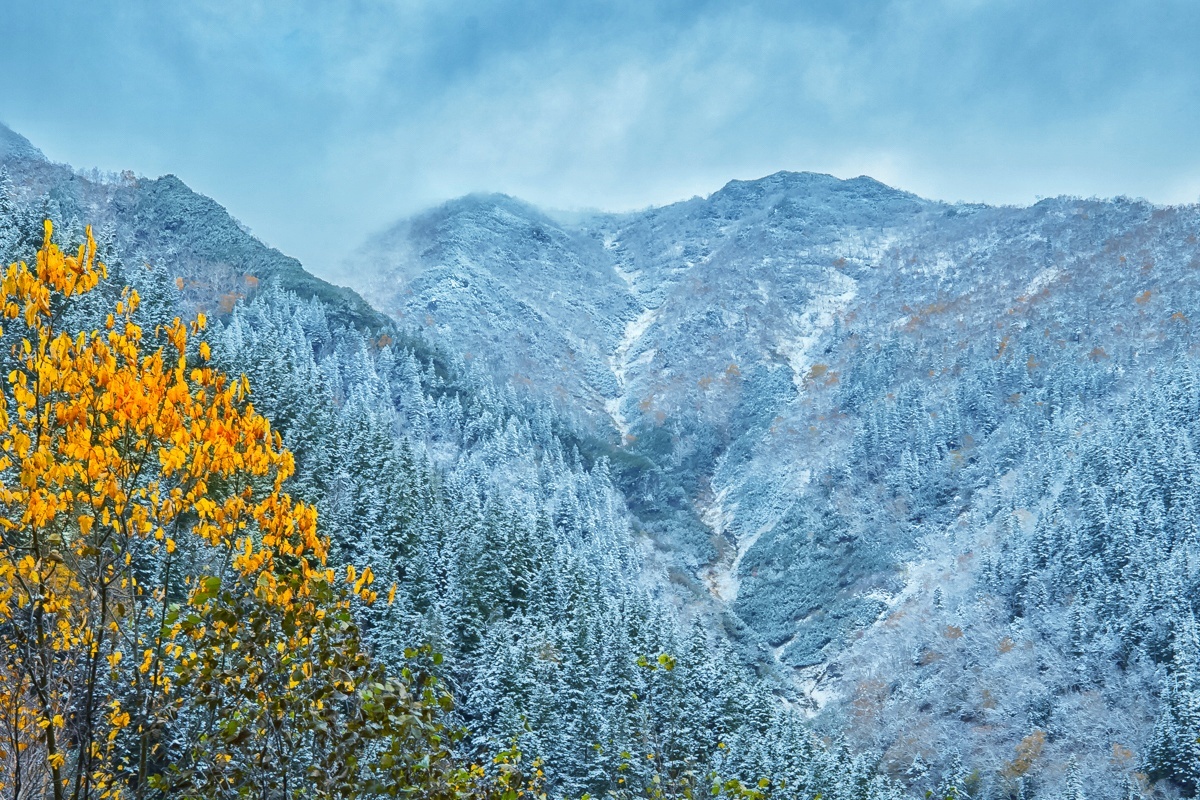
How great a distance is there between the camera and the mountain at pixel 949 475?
6900cm

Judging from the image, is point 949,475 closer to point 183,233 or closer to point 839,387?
point 839,387

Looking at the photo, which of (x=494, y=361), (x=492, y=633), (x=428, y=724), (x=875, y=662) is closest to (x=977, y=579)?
(x=875, y=662)

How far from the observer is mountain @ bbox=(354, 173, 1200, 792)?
2717 inches

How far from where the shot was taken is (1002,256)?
188750 millimetres

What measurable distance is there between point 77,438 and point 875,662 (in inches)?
3487

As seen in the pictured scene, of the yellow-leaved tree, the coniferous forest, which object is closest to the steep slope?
the coniferous forest

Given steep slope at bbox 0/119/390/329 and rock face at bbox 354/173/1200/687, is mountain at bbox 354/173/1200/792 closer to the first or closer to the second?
rock face at bbox 354/173/1200/687

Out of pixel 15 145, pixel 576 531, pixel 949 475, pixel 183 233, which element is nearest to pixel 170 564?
pixel 576 531

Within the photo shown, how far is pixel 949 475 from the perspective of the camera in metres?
116

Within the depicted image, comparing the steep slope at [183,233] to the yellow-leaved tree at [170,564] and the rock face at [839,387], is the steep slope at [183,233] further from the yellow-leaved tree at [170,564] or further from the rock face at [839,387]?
the yellow-leaved tree at [170,564]

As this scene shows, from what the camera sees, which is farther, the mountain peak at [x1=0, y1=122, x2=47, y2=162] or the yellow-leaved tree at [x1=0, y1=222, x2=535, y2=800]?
the mountain peak at [x1=0, y1=122, x2=47, y2=162]

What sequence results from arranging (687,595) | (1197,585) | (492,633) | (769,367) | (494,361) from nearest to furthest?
(492,633), (1197,585), (687,595), (494,361), (769,367)

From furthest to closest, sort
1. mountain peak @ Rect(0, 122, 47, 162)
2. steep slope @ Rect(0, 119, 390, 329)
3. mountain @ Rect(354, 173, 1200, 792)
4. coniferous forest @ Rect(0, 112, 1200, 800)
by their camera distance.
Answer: mountain peak @ Rect(0, 122, 47, 162)
steep slope @ Rect(0, 119, 390, 329)
mountain @ Rect(354, 173, 1200, 792)
coniferous forest @ Rect(0, 112, 1200, 800)

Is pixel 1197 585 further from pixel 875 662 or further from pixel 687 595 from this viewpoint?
pixel 687 595
